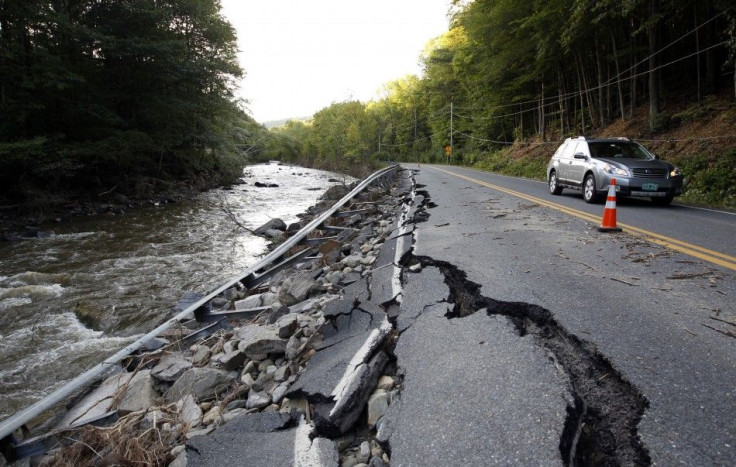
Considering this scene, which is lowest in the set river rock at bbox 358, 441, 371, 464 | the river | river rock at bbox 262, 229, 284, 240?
the river

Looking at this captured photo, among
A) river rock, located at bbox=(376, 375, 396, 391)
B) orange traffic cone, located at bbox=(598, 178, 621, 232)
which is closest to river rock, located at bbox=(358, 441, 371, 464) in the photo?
river rock, located at bbox=(376, 375, 396, 391)

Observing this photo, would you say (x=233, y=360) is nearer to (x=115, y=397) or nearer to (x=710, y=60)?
(x=115, y=397)

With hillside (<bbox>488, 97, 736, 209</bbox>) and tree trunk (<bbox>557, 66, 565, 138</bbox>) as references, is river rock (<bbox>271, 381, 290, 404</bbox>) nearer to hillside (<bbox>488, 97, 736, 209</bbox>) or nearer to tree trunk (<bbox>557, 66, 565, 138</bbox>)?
hillside (<bbox>488, 97, 736, 209</bbox>)

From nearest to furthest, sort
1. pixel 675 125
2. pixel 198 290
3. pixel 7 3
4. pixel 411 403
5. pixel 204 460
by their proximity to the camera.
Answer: pixel 204 460
pixel 411 403
pixel 198 290
pixel 7 3
pixel 675 125

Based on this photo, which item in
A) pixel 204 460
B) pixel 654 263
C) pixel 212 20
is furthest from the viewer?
pixel 212 20

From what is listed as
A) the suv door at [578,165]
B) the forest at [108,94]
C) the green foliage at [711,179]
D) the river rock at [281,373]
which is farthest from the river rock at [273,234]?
the green foliage at [711,179]

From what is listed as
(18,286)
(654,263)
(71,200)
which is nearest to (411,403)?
(654,263)

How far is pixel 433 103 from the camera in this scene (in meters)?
61.7

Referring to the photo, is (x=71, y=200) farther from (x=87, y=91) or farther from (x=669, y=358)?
(x=669, y=358)

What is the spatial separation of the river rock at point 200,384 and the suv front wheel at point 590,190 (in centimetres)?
982

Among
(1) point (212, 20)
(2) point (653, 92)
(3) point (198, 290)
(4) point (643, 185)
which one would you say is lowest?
(3) point (198, 290)

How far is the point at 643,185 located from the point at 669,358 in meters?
8.08

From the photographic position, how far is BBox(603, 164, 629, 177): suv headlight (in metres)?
9.52

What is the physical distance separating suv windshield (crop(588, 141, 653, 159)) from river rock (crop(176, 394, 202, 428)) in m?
10.9
